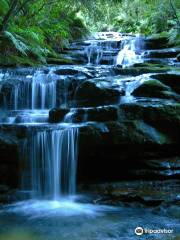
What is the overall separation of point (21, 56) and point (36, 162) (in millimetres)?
6471

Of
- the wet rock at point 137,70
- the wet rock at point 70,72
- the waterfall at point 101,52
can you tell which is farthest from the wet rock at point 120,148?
the waterfall at point 101,52

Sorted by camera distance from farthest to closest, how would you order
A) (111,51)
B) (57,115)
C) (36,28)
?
1. (111,51)
2. (36,28)
3. (57,115)

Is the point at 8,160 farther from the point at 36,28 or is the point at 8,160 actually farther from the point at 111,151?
the point at 36,28

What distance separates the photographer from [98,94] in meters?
9.62

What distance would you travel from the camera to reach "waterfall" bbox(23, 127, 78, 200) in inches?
313

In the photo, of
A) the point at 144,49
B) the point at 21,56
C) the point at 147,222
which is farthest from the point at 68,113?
the point at 144,49

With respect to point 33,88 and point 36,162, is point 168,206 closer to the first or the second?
point 36,162

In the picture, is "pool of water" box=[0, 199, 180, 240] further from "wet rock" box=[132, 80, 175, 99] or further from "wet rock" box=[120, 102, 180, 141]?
"wet rock" box=[132, 80, 175, 99]

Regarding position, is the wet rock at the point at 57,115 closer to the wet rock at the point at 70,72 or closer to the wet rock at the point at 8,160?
the wet rock at the point at 8,160

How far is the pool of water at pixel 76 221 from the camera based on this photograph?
589 centimetres

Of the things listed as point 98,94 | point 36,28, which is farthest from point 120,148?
point 36,28

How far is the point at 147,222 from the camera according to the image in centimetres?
632

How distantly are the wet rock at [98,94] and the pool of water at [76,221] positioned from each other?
292 centimetres

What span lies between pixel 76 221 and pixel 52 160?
1752 mm
